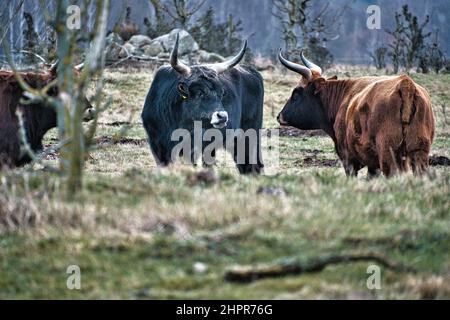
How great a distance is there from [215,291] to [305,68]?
7.55 meters

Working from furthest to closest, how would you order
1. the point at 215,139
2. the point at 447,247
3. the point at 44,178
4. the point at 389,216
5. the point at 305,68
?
the point at 305,68, the point at 215,139, the point at 44,178, the point at 389,216, the point at 447,247

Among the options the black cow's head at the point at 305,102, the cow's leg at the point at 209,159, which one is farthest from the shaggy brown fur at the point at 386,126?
the cow's leg at the point at 209,159

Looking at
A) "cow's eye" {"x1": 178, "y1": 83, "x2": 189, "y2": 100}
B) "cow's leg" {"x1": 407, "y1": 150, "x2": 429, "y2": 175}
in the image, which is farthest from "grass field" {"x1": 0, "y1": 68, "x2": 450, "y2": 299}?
"cow's eye" {"x1": 178, "y1": 83, "x2": 189, "y2": 100}

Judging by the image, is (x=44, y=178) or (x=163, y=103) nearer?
(x=44, y=178)

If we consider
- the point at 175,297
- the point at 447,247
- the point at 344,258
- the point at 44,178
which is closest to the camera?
the point at 175,297

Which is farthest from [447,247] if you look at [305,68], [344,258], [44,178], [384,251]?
[305,68]

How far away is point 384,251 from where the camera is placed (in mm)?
5133

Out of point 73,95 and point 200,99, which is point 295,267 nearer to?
point 73,95

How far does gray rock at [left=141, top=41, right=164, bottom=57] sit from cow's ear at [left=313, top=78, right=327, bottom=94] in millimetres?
26646

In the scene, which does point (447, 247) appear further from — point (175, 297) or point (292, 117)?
point (292, 117)

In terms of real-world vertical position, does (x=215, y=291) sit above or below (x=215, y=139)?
below

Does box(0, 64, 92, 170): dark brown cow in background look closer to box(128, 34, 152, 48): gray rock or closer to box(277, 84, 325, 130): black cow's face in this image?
box(277, 84, 325, 130): black cow's face

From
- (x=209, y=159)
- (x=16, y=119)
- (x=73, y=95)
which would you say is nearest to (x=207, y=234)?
(x=73, y=95)
